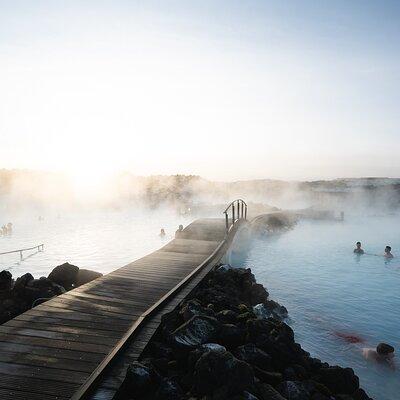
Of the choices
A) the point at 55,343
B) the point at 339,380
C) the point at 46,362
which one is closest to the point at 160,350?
the point at 55,343

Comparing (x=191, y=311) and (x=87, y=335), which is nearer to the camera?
(x=87, y=335)

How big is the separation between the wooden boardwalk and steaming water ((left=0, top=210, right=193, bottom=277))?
1225 cm

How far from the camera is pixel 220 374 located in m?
5.00

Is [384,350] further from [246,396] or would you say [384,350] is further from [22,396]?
[22,396]

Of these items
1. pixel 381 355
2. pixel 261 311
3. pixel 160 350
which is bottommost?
pixel 381 355

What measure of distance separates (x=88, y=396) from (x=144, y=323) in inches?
87.2

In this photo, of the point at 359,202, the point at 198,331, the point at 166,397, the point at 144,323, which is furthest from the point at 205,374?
the point at 359,202

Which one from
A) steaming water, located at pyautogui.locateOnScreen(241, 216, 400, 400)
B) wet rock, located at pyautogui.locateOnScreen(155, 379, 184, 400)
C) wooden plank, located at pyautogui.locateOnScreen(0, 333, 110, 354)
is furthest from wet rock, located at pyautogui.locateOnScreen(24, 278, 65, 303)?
steaming water, located at pyautogui.locateOnScreen(241, 216, 400, 400)

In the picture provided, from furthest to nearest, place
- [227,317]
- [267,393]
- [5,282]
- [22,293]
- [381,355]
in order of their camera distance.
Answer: [381,355] → [5,282] → [22,293] → [227,317] → [267,393]

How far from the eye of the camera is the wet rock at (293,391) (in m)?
5.55

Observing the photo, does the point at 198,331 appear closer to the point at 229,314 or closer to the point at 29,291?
the point at 229,314

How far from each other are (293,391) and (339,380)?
1640 mm

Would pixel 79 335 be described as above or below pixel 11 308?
above

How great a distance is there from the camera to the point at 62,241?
2923 centimetres
